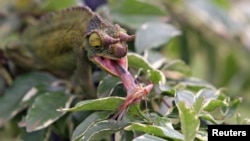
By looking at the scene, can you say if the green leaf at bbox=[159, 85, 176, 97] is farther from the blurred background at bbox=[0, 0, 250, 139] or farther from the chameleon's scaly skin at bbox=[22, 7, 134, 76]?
the blurred background at bbox=[0, 0, 250, 139]

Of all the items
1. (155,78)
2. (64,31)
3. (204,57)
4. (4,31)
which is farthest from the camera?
(204,57)

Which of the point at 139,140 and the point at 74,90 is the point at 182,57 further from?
the point at 139,140

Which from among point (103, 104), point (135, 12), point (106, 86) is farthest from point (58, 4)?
point (103, 104)

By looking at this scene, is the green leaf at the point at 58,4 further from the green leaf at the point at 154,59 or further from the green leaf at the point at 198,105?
the green leaf at the point at 198,105

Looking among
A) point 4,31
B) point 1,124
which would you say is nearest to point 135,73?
point 1,124

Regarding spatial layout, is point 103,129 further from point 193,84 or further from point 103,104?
point 193,84
